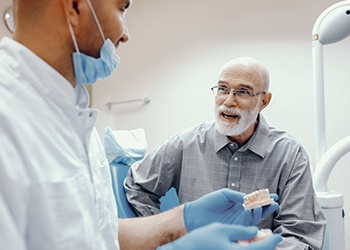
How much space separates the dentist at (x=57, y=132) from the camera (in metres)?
0.62

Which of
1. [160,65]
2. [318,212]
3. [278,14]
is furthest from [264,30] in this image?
[318,212]

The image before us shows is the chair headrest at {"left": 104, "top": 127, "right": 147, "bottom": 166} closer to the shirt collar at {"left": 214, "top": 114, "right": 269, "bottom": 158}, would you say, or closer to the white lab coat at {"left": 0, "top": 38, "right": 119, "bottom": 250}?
the shirt collar at {"left": 214, "top": 114, "right": 269, "bottom": 158}

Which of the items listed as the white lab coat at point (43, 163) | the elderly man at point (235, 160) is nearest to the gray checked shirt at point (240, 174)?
the elderly man at point (235, 160)

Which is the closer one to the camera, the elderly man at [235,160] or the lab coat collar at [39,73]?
the lab coat collar at [39,73]

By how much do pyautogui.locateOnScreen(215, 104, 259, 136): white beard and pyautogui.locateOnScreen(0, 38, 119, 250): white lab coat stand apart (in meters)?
0.97

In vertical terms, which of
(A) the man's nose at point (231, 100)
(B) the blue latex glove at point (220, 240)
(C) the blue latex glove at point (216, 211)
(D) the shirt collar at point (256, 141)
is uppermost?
(A) the man's nose at point (231, 100)

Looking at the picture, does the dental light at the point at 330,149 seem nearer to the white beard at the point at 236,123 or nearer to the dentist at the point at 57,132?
the white beard at the point at 236,123

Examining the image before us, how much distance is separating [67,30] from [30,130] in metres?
0.23

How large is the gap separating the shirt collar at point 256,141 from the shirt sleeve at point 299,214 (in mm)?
166

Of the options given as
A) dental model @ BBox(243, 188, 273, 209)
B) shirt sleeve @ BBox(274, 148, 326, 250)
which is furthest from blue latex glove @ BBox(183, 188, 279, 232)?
shirt sleeve @ BBox(274, 148, 326, 250)

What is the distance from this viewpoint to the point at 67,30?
0.74 meters

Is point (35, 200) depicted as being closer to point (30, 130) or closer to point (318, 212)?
point (30, 130)

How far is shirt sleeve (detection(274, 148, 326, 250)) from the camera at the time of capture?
142 cm

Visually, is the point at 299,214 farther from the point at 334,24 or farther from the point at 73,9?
the point at 73,9
